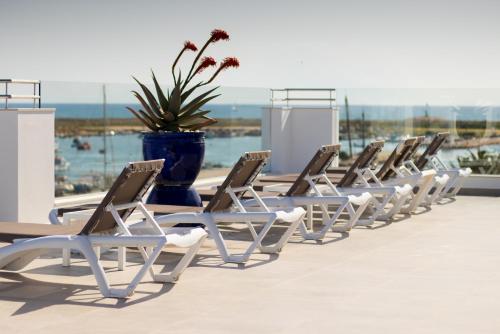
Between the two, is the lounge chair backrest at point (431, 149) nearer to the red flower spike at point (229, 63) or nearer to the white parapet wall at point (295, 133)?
the white parapet wall at point (295, 133)

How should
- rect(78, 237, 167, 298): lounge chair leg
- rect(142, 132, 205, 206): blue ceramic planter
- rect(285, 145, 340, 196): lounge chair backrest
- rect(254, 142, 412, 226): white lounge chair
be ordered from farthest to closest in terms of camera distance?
rect(254, 142, 412, 226): white lounge chair < rect(142, 132, 205, 206): blue ceramic planter < rect(285, 145, 340, 196): lounge chair backrest < rect(78, 237, 167, 298): lounge chair leg

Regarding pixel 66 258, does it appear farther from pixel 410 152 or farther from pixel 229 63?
pixel 410 152

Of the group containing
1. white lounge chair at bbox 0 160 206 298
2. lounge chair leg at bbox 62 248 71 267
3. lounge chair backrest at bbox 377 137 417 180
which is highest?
lounge chair backrest at bbox 377 137 417 180

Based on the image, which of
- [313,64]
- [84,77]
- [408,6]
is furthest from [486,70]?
[84,77]

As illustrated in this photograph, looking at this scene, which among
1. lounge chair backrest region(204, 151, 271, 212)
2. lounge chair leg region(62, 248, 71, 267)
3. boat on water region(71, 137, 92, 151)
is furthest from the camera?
boat on water region(71, 137, 92, 151)

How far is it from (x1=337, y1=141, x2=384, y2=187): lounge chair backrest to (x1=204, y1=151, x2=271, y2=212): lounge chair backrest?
7.26 ft

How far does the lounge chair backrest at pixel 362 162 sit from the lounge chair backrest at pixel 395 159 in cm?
75

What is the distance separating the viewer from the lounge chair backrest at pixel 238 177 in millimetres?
9039

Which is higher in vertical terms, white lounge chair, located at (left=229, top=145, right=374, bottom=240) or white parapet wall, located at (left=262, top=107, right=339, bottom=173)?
white parapet wall, located at (left=262, top=107, right=339, bottom=173)

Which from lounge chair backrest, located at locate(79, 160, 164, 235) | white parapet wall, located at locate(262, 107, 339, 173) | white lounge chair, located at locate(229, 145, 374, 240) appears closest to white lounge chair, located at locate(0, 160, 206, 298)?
lounge chair backrest, located at locate(79, 160, 164, 235)

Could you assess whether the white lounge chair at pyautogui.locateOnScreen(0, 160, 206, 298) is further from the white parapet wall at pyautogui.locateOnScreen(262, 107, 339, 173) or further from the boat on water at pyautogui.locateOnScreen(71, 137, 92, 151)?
the white parapet wall at pyautogui.locateOnScreen(262, 107, 339, 173)

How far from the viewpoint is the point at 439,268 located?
880cm

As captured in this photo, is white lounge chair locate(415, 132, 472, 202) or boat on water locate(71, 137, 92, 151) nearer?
boat on water locate(71, 137, 92, 151)

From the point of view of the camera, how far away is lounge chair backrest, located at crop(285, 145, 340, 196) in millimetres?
10477
